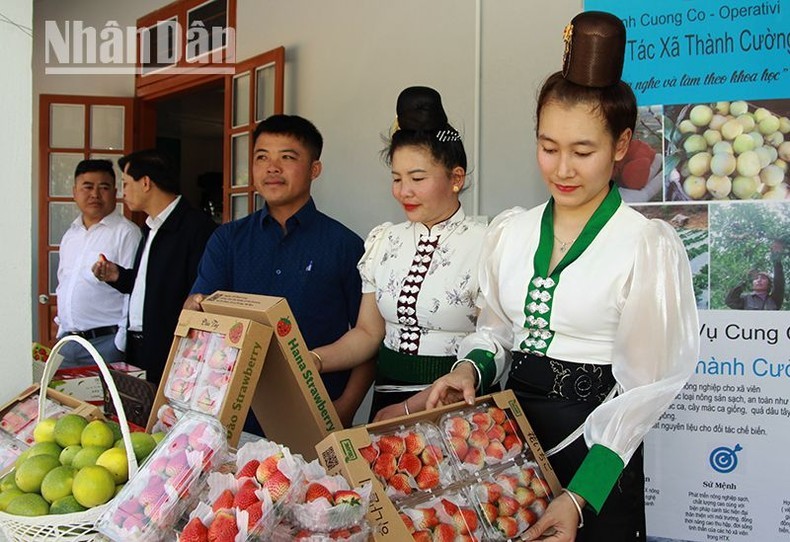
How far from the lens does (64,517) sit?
1.04m

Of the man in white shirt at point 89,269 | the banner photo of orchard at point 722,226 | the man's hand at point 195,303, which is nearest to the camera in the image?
the man's hand at point 195,303

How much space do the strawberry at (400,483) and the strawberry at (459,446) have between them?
4.9 inches

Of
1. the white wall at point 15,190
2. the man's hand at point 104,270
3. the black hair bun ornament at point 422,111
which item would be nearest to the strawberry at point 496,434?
the black hair bun ornament at point 422,111

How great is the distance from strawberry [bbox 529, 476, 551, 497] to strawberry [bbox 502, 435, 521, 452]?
6 centimetres

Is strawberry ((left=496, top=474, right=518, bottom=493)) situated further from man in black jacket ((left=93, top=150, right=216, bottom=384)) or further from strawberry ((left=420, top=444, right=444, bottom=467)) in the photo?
man in black jacket ((left=93, top=150, right=216, bottom=384))

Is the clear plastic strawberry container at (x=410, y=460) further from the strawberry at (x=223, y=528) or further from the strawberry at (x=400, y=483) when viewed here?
the strawberry at (x=223, y=528)

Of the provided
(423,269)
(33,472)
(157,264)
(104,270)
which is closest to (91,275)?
(104,270)

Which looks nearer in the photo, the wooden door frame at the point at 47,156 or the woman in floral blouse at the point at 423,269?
the woman in floral blouse at the point at 423,269

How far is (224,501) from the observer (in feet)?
3.11

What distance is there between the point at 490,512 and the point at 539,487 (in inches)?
5.3

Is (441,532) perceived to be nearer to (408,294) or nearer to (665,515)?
(408,294)

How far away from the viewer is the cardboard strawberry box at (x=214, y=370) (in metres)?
1.28

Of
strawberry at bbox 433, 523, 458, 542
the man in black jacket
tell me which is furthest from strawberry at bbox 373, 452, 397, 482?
the man in black jacket

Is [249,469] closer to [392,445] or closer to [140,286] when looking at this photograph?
[392,445]
